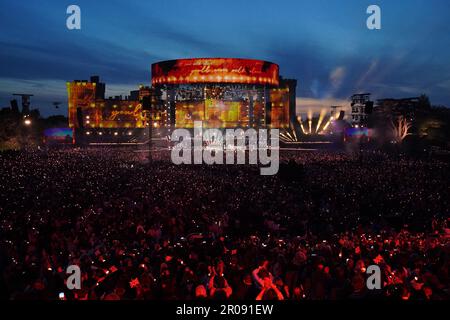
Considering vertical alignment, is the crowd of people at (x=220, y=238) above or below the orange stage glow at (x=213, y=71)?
below

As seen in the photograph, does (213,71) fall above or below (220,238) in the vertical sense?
above

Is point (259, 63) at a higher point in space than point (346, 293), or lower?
higher

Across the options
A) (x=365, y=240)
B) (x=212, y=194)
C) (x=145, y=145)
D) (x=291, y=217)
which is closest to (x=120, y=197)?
(x=212, y=194)

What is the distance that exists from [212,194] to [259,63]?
43.2 m

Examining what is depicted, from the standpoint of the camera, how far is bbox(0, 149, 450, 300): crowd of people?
6.91 m

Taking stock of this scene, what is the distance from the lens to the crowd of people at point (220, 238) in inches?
272

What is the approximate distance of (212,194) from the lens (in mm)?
16172

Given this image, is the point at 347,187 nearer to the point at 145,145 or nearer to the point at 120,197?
the point at 120,197

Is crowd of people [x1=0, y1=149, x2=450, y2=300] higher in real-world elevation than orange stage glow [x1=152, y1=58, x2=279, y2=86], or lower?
lower

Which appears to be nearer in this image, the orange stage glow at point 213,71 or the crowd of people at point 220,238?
the crowd of people at point 220,238

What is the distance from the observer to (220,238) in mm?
10008

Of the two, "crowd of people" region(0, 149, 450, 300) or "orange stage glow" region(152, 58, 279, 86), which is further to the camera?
"orange stage glow" region(152, 58, 279, 86)

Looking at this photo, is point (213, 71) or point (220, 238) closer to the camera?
point (220, 238)
